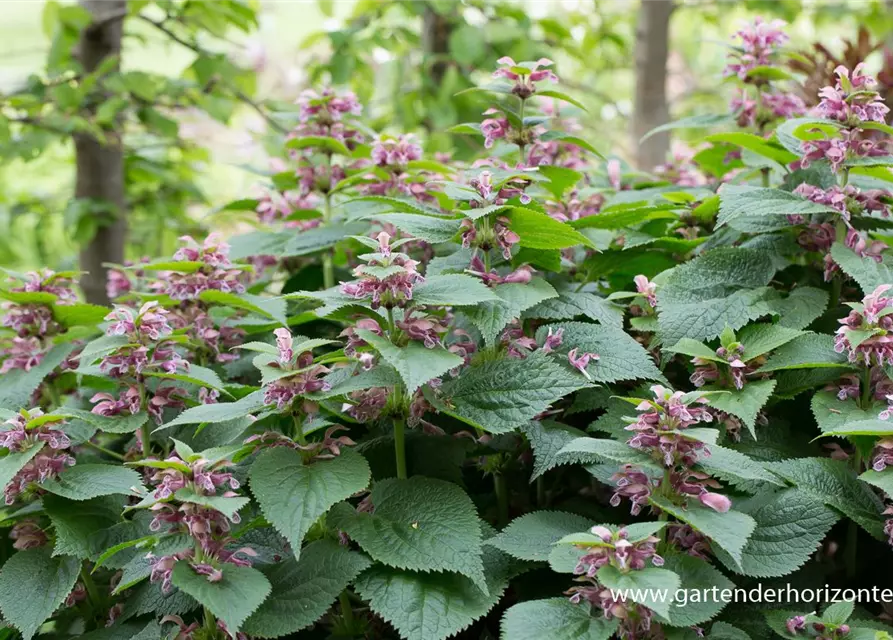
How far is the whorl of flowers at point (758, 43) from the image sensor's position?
2131 mm

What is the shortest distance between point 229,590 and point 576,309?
81cm

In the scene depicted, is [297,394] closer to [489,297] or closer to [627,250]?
[489,297]

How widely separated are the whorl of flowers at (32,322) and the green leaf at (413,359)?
0.89 metres

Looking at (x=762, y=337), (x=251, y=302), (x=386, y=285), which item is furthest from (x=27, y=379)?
(x=762, y=337)

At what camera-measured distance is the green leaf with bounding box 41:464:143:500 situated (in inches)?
58.6

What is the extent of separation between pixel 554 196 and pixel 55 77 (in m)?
2.04

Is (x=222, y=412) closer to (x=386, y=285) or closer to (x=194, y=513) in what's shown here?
(x=194, y=513)

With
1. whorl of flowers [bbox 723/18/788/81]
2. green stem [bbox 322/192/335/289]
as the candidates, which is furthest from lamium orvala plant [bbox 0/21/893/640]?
whorl of flowers [bbox 723/18/788/81]

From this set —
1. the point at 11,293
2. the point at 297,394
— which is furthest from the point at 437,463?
the point at 11,293

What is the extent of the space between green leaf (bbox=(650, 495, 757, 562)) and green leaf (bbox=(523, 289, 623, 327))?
435 millimetres

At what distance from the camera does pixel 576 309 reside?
1.64m

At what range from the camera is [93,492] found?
4.90ft

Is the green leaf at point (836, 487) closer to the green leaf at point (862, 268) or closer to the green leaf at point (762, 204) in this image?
the green leaf at point (862, 268)

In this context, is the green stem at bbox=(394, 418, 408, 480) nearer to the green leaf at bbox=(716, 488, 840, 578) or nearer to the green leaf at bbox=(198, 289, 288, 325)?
the green leaf at bbox=(198, 289, 288, 325)
